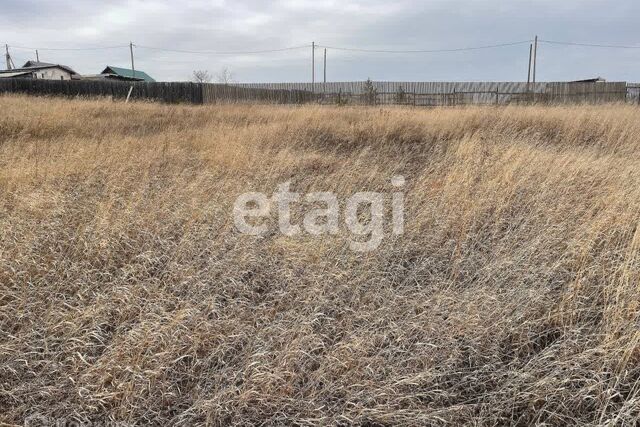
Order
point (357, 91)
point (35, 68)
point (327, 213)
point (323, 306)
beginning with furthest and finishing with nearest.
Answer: point (35, 68) < point (357, 91) < point (327, 213) < point (323, 306)

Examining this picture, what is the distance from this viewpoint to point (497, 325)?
209cm

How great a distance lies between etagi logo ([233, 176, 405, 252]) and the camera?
11.4 feet

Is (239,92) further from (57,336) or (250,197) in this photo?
(57,336)

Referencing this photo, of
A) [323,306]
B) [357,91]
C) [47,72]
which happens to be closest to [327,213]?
A: [323,306]

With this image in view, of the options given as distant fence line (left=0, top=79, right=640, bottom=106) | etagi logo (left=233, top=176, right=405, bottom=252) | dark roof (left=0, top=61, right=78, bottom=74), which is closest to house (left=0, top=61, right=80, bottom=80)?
dark roof (left=0, top=61, right=78, bottom=74)

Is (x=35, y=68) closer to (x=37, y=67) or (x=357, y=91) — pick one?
(x=37, y=67)

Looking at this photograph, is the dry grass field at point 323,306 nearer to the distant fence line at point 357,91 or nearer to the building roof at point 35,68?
the distant fence line at point 357,91

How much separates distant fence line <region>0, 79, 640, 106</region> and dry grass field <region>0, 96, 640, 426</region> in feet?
48.4

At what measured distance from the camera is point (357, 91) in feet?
75.3

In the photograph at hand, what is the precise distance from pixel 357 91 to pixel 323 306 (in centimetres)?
2193

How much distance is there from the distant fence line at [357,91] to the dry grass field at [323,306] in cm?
1474

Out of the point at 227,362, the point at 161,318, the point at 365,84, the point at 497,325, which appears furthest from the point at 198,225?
the point at 365,84

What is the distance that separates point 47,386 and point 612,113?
460 inches

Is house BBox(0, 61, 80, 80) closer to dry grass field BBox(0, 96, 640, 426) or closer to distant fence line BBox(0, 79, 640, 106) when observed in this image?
distant fence line BBox(0, 79, 640, 106)
